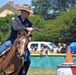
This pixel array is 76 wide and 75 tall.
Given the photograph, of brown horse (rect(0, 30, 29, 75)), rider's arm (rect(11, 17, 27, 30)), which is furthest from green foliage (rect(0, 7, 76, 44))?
brown horse (rect(0, 30, 29, 75))

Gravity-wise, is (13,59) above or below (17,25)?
below

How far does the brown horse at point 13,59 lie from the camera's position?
403 inches

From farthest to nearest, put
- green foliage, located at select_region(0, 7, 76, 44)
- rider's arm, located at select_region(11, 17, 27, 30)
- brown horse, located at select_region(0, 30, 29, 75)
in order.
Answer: green foliage, located at select_region(0, 7, 76, 44), rider's arm, located at select_region(11, 17, 27, 30), brown horse, located at select_region(0, 30, 29, 75)

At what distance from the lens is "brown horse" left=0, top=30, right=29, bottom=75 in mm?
10230

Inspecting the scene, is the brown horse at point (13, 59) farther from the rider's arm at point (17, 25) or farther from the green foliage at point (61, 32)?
the green foliage at point (61, 32)

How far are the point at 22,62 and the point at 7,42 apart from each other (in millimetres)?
758

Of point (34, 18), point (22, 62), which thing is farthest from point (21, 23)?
point (34, 18)

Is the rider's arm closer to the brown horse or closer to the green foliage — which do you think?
the brown horse

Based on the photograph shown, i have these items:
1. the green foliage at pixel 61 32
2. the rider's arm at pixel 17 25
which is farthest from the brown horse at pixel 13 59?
the green foliage at pixel 61 32

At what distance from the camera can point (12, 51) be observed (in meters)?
10.4

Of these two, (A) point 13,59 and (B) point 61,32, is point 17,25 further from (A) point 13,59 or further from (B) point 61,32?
(B) point 61,32

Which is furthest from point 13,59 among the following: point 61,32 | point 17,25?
point 61,32

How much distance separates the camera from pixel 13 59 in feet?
34.1

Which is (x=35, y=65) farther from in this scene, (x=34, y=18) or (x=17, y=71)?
(x=34, y=18)
